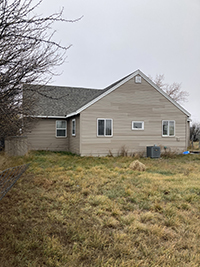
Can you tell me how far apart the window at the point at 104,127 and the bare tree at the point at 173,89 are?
2408 cm

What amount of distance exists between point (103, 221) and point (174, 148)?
13.6 m

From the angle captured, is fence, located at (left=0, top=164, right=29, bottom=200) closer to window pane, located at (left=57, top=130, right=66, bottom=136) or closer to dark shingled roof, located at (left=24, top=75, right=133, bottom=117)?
dark shingled roof, located at (left=24, top=75, right=133, bottom=117)

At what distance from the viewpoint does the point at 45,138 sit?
17.8m

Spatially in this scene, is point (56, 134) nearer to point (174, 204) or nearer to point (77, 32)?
point (77, 32)

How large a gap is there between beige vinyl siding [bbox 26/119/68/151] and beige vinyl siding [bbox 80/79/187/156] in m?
4.10

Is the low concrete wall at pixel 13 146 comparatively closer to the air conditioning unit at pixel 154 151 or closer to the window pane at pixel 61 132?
the window pane at pixel 61 132

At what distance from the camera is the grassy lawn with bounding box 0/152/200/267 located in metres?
3.19

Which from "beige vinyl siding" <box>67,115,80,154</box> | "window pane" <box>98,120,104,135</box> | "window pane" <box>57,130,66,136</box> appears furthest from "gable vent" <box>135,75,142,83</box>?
"window pane" <box>57,130,66,136</box>

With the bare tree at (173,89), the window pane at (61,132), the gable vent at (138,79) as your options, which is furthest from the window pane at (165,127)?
the bare tree at (173,89)

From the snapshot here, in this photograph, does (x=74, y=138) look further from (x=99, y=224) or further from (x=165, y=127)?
(x=99, y=224)

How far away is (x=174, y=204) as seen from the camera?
5.47 metres

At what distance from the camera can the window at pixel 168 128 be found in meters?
16.8

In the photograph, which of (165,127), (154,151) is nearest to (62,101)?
(165,127)

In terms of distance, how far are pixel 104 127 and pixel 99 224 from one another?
1115 cm
